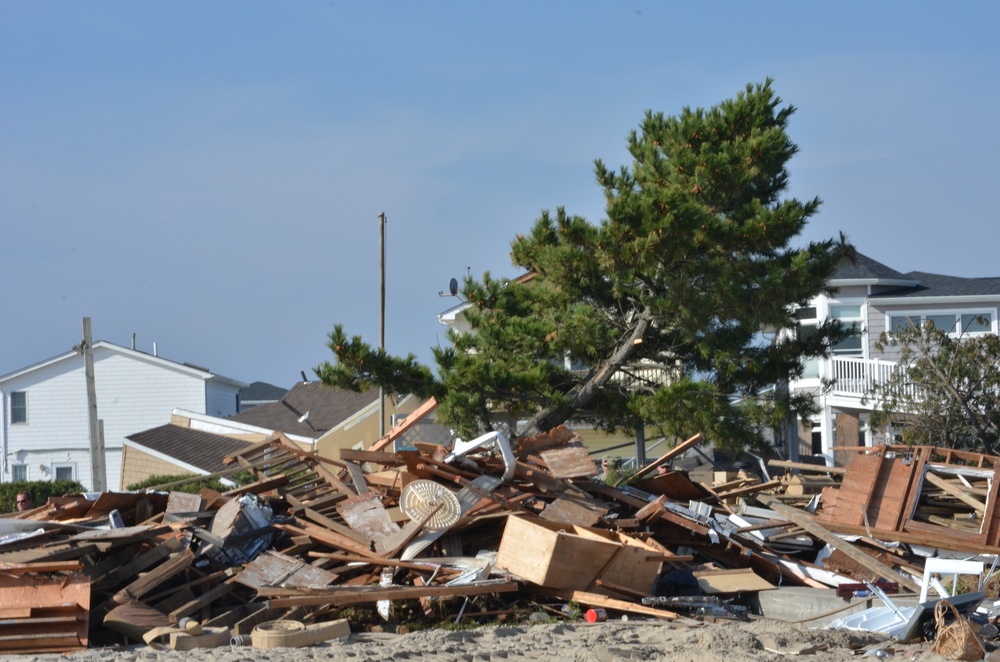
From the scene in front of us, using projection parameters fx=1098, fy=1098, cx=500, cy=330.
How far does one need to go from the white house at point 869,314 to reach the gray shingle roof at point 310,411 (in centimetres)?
1375

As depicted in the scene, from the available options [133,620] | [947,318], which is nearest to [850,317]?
[947,318]

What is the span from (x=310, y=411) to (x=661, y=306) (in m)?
21.4

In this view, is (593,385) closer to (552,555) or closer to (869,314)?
(552,555)

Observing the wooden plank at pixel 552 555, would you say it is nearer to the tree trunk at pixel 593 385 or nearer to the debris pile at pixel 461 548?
the debris pile at pixel 461 548

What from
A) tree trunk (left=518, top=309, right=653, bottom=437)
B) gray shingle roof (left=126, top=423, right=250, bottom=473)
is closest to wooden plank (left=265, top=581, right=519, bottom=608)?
tree trunk (left=518, top=309, right=653, bottom=437)

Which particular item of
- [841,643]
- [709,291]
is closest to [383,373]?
[709,291]

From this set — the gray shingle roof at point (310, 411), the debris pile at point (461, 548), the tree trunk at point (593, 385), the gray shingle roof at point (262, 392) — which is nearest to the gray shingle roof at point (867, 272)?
the tree trunk at point (593, 385)

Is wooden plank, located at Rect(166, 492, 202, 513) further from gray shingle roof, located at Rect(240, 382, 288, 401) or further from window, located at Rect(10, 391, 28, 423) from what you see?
gray shingle roof, located at Rect(240, 382, 288, 401)

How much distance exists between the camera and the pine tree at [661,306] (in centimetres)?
1808

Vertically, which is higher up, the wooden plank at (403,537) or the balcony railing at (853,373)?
the balcony railing at (853,373)

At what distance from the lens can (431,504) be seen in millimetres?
11242

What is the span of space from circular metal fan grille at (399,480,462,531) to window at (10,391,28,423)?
115 ft

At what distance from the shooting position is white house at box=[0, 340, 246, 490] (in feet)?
134

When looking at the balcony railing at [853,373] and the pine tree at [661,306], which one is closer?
the pine tree at [661,306]
